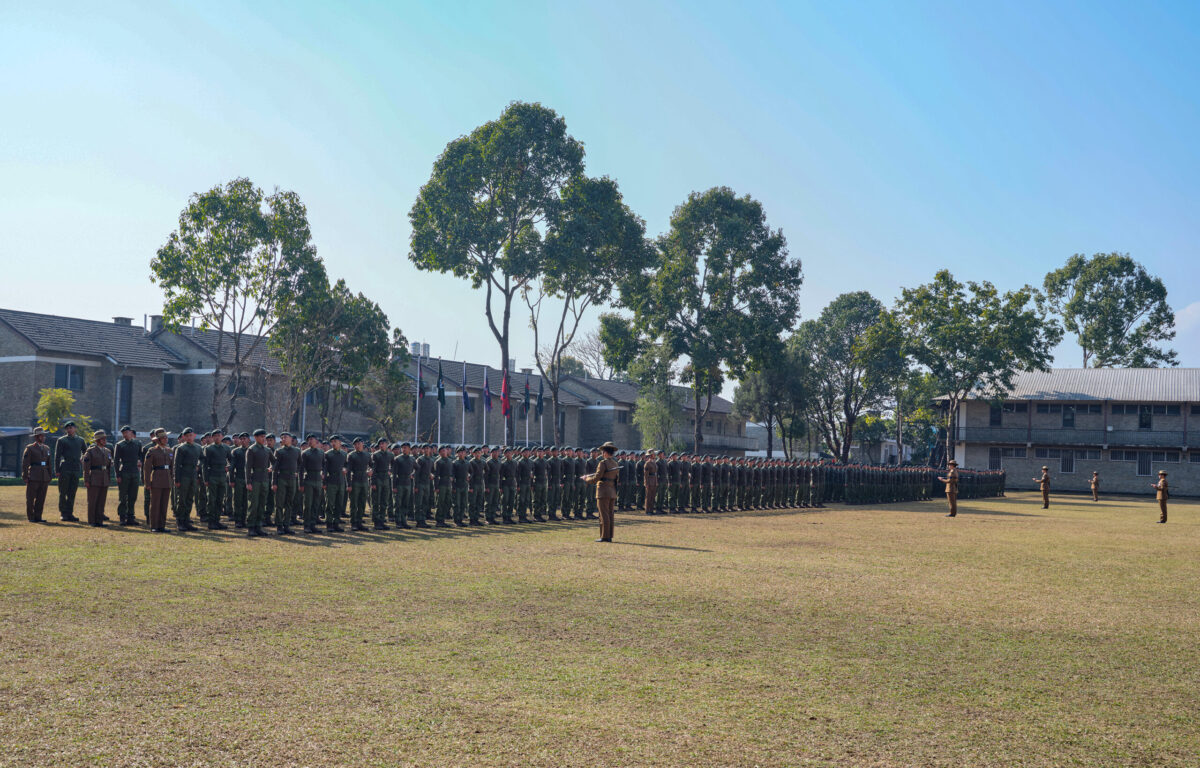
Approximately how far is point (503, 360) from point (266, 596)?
30.8 meters

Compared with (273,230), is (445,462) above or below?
below

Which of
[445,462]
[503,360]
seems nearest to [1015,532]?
[445,462]

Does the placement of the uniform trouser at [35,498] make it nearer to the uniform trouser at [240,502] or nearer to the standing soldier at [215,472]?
the standing soldier at [215,472]

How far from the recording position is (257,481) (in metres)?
15.9

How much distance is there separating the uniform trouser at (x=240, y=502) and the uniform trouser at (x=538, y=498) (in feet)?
21.5

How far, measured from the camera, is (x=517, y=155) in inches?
1555

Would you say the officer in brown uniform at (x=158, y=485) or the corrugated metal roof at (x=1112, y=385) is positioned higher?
the corrugated metal roof at (x=1112, y=385)

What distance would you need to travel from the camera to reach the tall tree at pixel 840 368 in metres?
64.8

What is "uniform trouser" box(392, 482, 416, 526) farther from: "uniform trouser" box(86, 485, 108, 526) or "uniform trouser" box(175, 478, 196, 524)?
"uniform trouser" box(86, 485, 108, 526)

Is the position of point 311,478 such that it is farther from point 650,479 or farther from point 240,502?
point 650,479

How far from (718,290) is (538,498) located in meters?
29.2

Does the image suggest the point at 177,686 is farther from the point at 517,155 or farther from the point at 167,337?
the point at 167,337

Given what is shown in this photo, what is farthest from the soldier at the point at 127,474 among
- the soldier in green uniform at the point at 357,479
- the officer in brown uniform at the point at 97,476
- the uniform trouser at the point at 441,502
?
the uniform trouser at the point at 441,502

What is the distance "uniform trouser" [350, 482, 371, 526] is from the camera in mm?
17312
